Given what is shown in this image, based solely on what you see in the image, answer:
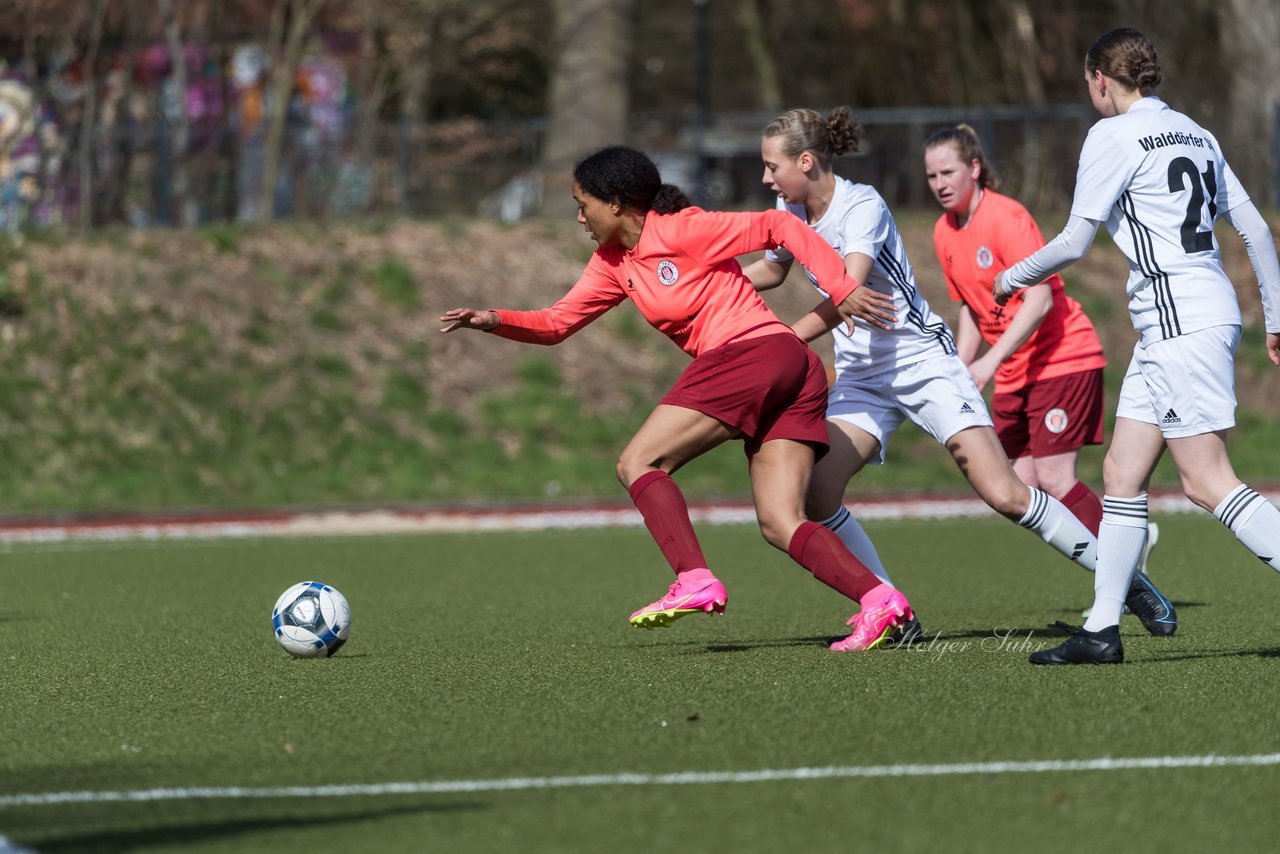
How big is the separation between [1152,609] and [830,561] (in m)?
1.43

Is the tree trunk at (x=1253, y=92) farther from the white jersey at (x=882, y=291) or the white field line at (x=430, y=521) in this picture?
Result: the white jersey at (x=882, y=291)

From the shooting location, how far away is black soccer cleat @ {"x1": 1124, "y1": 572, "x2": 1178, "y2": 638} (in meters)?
7.12

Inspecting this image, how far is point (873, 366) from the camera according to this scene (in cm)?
733

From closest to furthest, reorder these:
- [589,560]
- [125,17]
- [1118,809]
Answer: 1. [1118,809]
2. [589,560]
3. [125,17]

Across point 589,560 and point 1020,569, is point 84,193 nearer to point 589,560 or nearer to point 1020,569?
point 589,560

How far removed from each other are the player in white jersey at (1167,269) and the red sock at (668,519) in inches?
53.6

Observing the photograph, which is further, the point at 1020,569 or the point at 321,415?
the point at 321,415

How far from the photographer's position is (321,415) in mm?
18156

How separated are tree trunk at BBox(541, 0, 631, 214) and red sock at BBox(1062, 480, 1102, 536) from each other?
16.4 meters

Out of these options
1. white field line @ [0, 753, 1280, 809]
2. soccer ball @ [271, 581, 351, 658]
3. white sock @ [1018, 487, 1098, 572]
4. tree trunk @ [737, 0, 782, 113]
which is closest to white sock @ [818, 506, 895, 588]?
white sock @ [1018, 487, 1098, 572]

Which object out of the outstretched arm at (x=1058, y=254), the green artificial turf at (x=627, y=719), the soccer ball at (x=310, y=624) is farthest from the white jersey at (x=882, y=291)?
the soccer ball at (x=310, y=624)

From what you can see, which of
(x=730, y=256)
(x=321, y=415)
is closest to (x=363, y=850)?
(x=730, y=256)

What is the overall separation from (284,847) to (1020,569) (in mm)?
7344

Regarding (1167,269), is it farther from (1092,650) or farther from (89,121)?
(89,121)
